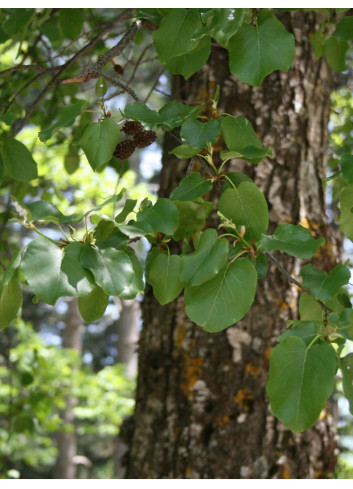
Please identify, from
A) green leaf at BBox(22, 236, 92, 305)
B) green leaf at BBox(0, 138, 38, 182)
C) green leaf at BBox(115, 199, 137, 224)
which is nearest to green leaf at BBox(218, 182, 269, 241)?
green leaf at BBox(115, 199, 137, 224)

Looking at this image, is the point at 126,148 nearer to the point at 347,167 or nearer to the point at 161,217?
the point at 161,217

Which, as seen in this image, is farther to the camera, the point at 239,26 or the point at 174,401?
the point at 174,401

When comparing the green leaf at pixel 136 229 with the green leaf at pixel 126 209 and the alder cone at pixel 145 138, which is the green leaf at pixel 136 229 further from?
the alder cone at pixel 145 138

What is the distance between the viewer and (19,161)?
1170 mm

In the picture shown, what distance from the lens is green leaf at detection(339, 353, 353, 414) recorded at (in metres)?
0.82

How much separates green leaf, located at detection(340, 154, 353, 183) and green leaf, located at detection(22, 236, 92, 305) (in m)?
Answer: 0.44

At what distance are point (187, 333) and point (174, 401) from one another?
21 centimetres

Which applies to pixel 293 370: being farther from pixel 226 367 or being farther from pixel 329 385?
pixel 226 367

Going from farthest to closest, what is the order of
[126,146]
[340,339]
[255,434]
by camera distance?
[255,434]
[126,146]
[340,339]

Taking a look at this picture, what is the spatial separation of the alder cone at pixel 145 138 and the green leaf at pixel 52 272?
35 cm

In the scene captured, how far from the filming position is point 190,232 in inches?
36.4

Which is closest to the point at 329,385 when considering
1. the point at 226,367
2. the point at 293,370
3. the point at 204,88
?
the point at 293,370

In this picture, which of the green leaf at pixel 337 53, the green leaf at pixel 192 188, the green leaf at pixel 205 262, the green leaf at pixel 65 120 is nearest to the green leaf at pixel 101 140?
the green leaf at pixel 65 120

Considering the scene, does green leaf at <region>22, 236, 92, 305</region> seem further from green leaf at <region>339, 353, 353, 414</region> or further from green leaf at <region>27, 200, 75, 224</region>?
green leaf at <region>339, 353, 353, 414</region>
